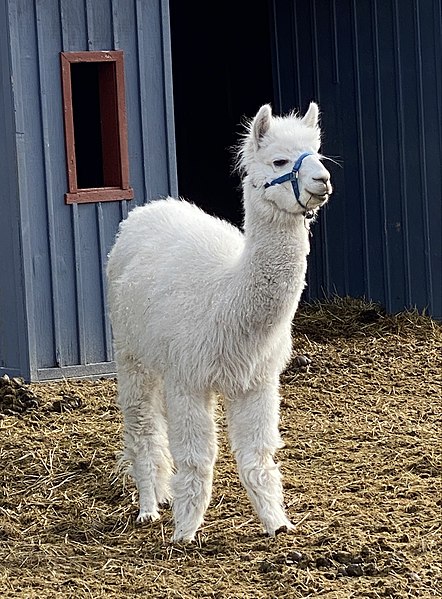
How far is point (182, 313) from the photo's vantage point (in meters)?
5.44

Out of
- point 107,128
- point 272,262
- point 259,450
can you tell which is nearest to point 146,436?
point 259,450

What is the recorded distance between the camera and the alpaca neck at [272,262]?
5.09 metres

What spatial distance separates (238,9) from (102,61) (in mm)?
4350

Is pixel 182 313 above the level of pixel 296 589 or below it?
above

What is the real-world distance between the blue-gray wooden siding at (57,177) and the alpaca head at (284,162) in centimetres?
336

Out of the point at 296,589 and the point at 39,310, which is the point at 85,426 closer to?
the point at 39,310

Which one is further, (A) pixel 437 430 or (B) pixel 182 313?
(A) pixel 437 430

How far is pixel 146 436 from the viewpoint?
6000 mm

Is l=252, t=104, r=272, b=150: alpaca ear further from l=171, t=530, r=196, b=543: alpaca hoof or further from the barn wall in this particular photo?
the barn wall

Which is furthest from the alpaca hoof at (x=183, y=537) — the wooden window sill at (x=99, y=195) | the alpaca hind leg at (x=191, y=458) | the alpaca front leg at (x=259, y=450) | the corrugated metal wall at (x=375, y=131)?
the corrugated metal wall at (x=375, y=131)

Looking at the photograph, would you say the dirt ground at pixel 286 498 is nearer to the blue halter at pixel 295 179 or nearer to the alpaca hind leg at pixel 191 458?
the alpaca hind leg at pixel 191 458

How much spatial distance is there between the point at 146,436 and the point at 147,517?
387 millimetres

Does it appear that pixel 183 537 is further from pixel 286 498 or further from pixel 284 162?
pixel 284 162

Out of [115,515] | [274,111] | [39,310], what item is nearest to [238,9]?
[274,111]
